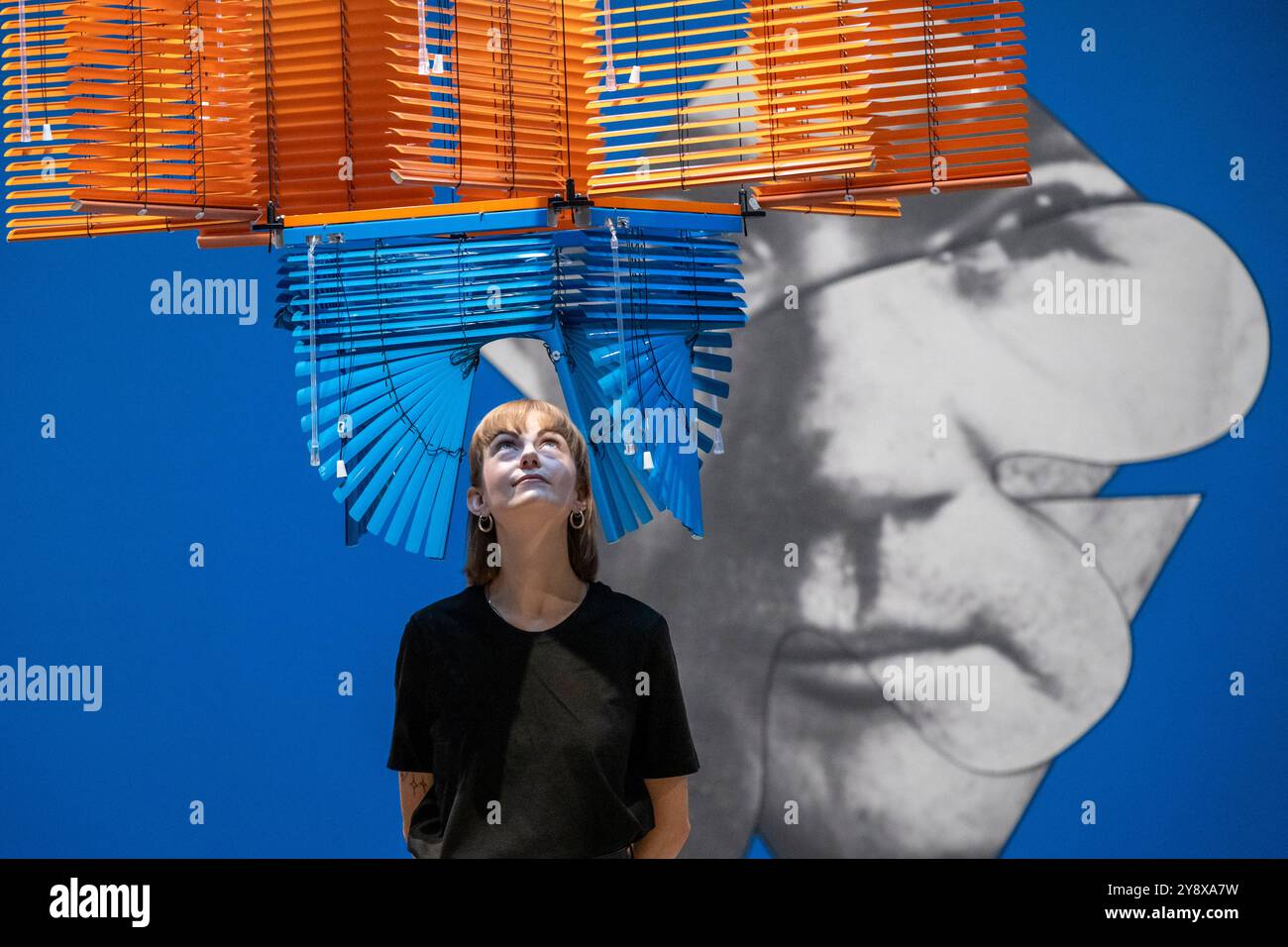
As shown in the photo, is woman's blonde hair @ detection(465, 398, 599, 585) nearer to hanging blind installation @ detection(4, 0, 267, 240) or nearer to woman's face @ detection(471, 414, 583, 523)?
woman's face @ detection(471, 414, 583, 523)

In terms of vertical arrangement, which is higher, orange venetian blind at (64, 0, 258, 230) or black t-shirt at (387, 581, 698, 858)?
orange venetian blind at (64, 0, 258, 230)

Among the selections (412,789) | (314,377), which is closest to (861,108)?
(314,377)

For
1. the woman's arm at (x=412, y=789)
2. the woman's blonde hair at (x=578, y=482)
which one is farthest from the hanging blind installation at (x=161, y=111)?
the woman's arm at (x=412, y=789)

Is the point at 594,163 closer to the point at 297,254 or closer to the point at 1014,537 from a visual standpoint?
the point at 297,254

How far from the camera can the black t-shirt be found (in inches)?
103

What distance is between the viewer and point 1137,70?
4773 millimetres

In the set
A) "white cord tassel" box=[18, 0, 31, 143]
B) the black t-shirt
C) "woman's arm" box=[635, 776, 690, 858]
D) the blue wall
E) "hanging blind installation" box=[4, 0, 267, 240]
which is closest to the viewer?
the black t-shirt

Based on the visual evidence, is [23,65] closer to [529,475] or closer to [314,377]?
[314,377]

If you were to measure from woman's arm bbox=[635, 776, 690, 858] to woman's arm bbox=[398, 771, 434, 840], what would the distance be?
1.40ft

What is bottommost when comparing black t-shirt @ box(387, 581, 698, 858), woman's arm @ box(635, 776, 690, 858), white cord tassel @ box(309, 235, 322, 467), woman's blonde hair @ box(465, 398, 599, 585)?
woman's arm @ box(635, 776, 690, 858)

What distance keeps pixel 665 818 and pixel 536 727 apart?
12.9 inches

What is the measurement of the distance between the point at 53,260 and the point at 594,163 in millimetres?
2768

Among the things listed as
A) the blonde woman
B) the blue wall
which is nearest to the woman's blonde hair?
the blonde woman
